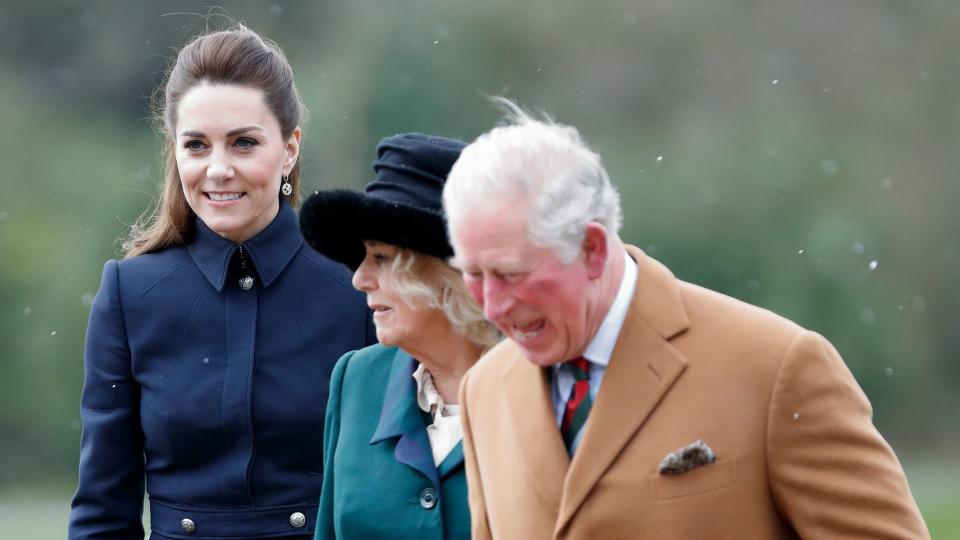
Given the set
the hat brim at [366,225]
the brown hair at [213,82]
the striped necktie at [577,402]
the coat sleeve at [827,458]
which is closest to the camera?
the coat sleeve at [827,458]

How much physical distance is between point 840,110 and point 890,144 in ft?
2.67

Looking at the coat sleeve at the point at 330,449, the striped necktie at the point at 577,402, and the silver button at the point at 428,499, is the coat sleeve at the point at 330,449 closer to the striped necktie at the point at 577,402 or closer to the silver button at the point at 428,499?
the silver button at the point at 428,499

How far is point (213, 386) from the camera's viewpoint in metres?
4.41

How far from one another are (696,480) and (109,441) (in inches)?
75.1

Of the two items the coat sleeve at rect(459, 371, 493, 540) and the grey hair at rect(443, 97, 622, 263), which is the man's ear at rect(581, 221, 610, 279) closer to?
the grey hair at rect(443, 97, 622, 263)

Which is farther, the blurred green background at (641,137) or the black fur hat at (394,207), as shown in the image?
the blurred green background at (641,137)

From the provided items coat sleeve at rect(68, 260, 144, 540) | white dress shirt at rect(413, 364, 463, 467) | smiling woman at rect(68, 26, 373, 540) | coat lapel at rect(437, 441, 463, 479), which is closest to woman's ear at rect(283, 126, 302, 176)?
smiling woman at rect(68, 26, 373, 540)

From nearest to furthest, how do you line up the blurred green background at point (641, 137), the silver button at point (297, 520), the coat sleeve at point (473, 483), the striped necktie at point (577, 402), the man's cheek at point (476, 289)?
the man's cheek at point (476, 289) → the striped necktie at point (577, 402) → the coat sleeve at point (473, 483) → the silver button at point (297, 520) → the blurred green background at point (641, 137)

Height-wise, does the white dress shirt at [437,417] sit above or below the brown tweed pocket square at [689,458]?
below

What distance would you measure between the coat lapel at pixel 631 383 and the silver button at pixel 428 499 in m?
0.77

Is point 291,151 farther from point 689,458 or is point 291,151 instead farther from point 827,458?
point 827,458

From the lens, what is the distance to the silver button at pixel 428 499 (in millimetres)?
3859

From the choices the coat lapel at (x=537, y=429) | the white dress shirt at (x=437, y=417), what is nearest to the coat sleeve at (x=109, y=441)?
the white dress shirt at (x=437, y=417)

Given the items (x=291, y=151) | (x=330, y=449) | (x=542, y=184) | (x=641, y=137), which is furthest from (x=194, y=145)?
(x=641, y=137)
